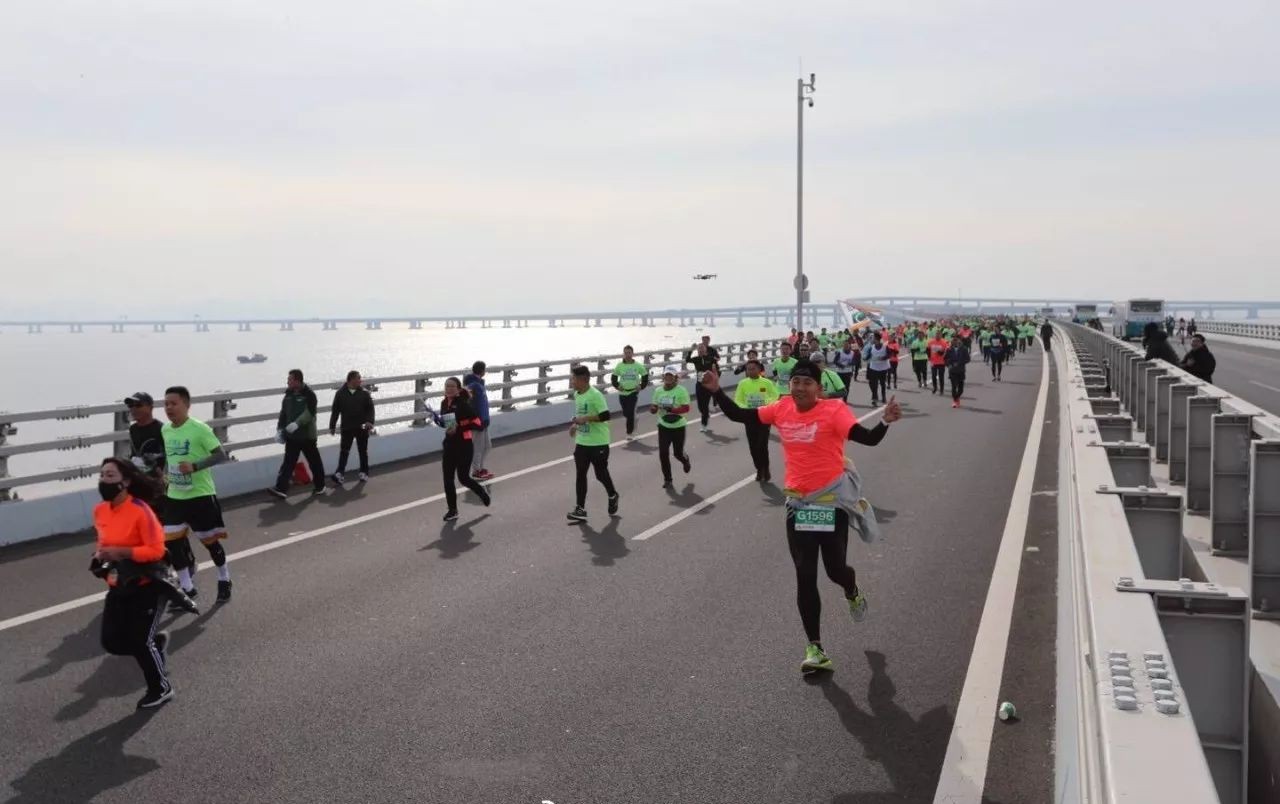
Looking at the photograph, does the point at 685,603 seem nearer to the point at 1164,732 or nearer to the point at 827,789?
the point at 827,789

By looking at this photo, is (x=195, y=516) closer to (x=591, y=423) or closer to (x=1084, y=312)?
(x=591, y=423)

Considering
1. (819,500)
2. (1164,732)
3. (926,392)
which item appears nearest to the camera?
(1164,732)

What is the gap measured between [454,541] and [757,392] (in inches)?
230

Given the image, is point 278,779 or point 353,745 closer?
point 278,779

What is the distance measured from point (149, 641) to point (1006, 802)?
4940 mm

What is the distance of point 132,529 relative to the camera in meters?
6.80

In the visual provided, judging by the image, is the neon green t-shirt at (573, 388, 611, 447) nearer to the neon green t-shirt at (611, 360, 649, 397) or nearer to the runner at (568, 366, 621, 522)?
the runner at (568, 366, 621, 522)

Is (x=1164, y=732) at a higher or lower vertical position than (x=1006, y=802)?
higher

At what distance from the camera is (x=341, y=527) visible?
39.8 ft

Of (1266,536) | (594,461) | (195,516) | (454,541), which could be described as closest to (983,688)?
(1266,536)

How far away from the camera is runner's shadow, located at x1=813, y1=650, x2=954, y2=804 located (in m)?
5.00

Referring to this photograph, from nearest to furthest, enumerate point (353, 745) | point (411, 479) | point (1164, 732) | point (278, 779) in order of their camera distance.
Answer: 1. point (1164, 732)
2. point (278, 779)
3. point (353, 745)
4. point (411, 479)


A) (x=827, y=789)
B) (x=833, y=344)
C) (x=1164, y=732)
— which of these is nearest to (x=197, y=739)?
(x=827, y=789)

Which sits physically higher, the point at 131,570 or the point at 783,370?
the point at 783,370
